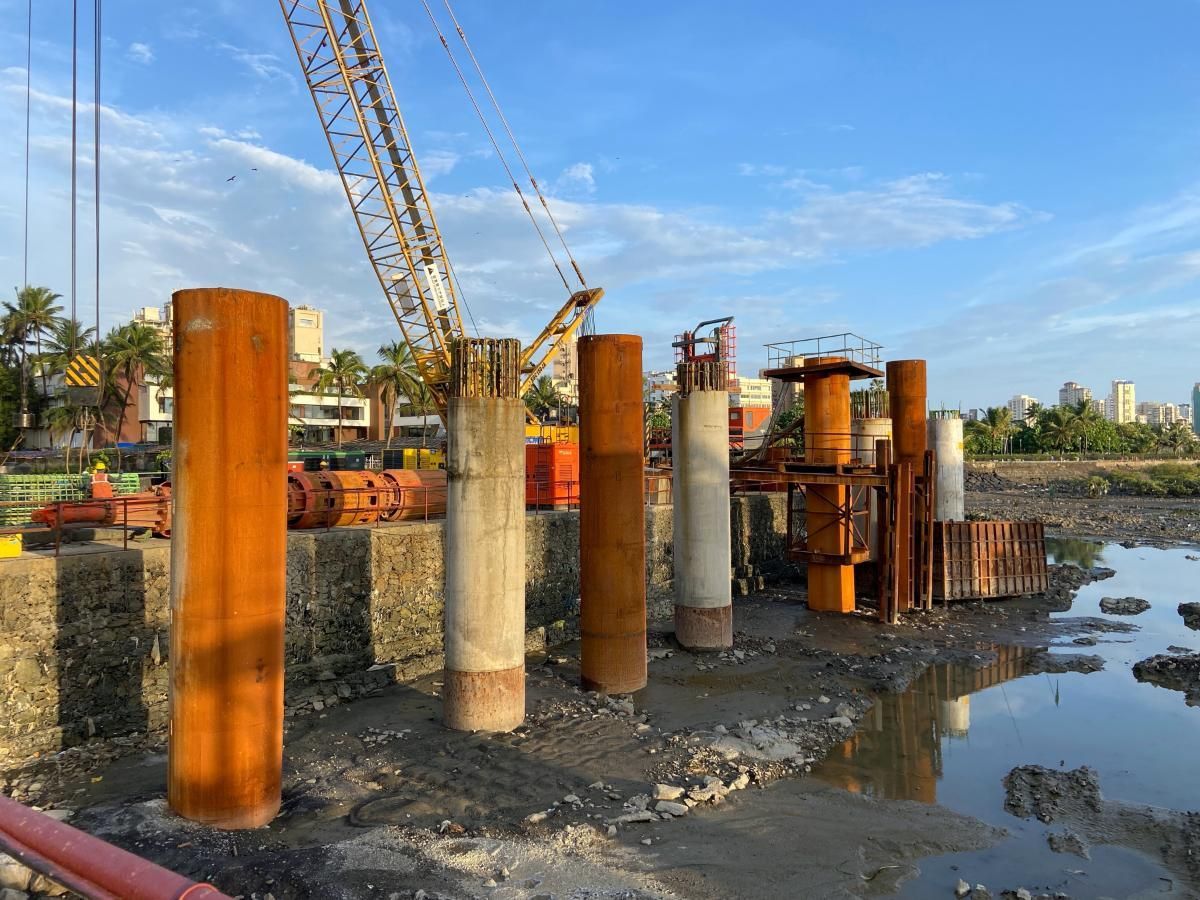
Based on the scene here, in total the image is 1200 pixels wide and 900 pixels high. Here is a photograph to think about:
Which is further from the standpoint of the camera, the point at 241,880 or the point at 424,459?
the point at 424,459

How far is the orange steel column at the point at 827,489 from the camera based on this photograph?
1850cm

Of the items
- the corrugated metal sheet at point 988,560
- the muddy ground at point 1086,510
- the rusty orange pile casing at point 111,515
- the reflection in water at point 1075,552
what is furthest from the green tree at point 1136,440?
the rusty orange pile casing at point 111,515

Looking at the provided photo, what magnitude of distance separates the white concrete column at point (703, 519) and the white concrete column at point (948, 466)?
39.0 ft

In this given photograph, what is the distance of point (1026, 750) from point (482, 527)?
29.0 ft

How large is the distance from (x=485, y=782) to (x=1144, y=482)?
70604 millimetres

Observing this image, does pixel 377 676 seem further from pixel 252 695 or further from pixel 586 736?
pixel 252 695

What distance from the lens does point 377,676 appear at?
12.8 metres

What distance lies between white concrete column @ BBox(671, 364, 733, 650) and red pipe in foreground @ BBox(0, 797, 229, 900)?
1163 centimetres

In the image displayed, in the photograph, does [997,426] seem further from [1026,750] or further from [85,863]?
[85,863]

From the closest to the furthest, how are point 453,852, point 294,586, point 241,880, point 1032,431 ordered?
point 241,880
point 453,852
point 294,586
point 1032,431

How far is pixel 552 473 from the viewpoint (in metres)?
20.7

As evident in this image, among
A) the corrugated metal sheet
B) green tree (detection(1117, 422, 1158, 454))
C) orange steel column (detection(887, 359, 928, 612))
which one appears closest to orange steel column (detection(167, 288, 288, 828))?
orange steel column (detection(887, 359, 928, 612))

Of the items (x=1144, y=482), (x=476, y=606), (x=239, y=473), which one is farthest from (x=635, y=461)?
(x=1144, y=482)

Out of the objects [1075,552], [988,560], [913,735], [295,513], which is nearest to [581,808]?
[913,735]
